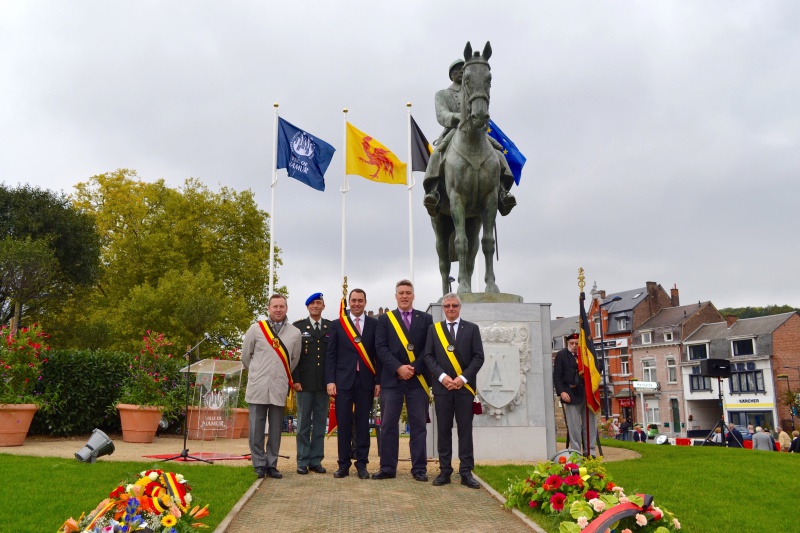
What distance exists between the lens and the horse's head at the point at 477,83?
8.77 meters

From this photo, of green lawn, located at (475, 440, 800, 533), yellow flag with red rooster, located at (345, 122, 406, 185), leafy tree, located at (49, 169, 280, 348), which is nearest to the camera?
green lawn, located at (475, 440, 800, 533)

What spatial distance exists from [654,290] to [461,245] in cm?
5278

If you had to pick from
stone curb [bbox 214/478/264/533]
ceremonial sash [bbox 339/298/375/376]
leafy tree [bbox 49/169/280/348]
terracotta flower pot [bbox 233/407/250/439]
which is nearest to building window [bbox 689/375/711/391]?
leafy tree [bbox 49/169/280/348]

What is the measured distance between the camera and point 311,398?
814cm

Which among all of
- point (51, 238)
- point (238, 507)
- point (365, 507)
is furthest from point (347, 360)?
point (51, 238)

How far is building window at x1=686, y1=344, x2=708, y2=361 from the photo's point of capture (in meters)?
52.3

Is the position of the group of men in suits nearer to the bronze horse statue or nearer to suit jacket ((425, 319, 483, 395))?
suit jacket ((425, 319, 483, 395))

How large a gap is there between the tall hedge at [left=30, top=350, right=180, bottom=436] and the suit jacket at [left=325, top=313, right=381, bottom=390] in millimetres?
7810

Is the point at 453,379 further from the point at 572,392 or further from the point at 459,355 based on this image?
the point at 572,392

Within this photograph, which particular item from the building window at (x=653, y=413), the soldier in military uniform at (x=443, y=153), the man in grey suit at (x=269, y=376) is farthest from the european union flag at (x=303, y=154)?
the building window at (x=653, y=413)

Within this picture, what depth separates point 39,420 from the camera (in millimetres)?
13430

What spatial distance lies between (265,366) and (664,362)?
172ft

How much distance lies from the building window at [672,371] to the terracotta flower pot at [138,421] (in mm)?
48650

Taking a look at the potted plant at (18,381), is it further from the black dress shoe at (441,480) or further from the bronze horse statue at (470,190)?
the black dress shoe at (441,480)
